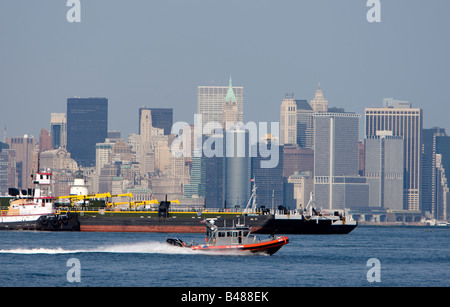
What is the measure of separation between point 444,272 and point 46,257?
3205cm

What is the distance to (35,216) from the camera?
131000mm

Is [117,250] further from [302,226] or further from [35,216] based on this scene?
[302,226]

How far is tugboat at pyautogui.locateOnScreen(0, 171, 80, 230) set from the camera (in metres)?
129

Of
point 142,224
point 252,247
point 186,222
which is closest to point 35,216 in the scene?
point 142,224

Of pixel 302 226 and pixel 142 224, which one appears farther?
pixel 142 224

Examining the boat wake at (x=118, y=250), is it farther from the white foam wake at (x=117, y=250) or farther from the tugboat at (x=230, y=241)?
the tugboat at (x=230, y=241)

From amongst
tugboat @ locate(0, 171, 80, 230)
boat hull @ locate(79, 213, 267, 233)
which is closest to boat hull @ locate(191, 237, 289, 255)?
boat hull @ locate(79, 213, 267, 233)

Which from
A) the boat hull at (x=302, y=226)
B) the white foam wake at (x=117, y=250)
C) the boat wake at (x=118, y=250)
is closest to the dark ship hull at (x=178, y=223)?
the boat hull at (x=302, y=226)

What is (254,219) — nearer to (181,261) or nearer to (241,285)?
(181,261)

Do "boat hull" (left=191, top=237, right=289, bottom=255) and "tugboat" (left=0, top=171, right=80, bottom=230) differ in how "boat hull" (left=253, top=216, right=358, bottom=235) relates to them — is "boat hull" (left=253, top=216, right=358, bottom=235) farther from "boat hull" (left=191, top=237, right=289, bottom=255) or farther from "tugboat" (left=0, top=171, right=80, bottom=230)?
"boat hull" (left=191, top=237, right=289, bottom=255)
